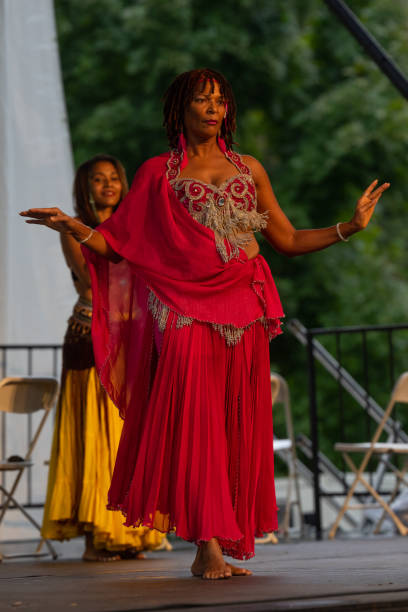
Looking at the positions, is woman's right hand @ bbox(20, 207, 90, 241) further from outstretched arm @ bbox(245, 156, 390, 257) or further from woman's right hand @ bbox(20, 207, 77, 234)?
outstretched arm @ bbox(245, 156, 390, 257)

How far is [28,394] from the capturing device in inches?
175

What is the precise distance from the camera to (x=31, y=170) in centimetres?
560

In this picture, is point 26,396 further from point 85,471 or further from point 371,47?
point 371,47

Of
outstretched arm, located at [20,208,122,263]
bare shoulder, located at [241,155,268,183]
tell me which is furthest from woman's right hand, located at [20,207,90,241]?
bare shoulder, located at [241,155,268,183]

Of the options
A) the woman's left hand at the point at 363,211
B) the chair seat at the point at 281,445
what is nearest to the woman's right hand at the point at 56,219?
the woman's left hand at the point at 363,211

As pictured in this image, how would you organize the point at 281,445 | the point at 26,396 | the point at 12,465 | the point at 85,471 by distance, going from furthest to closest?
1. the point at 281,445
2. the point at 26,396
3. the point at 12,465
4. the point at 85,471

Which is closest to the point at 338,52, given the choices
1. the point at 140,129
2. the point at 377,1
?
the point at 377,1

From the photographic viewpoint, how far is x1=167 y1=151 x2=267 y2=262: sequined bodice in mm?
2705

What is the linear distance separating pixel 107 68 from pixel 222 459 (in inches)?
411

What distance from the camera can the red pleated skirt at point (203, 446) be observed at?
257cm

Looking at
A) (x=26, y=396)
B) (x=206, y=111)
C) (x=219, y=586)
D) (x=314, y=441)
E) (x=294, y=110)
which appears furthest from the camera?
(x=294, y=110)

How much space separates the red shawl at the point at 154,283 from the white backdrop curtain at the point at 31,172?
99.9 inches

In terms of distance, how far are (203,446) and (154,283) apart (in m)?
0.54

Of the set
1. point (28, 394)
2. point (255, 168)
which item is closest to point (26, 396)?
point (28, 394)
